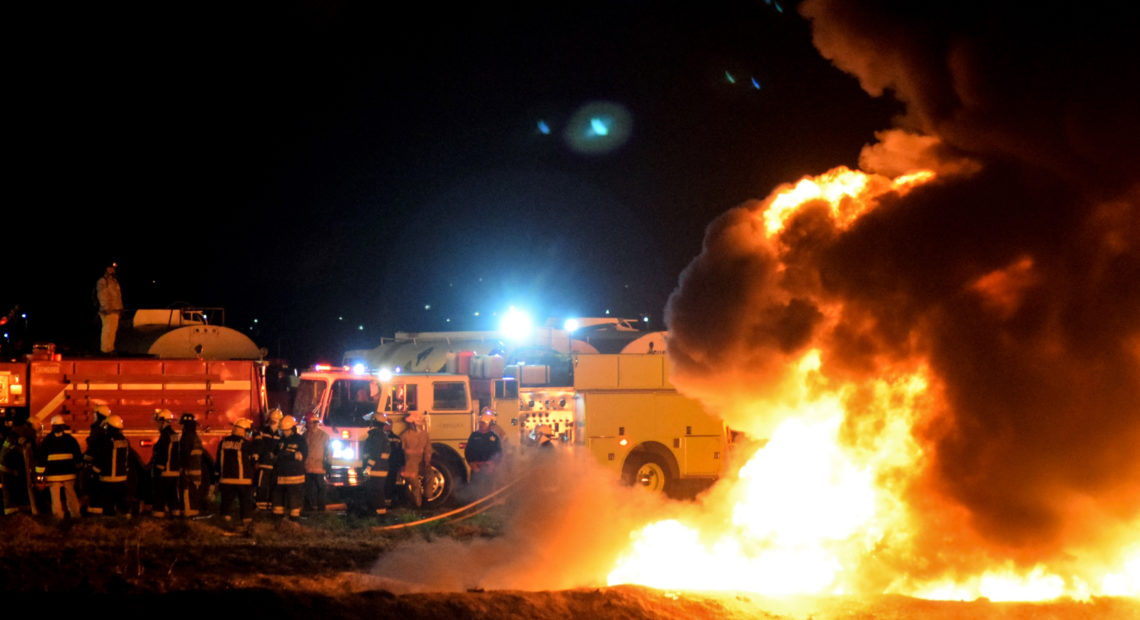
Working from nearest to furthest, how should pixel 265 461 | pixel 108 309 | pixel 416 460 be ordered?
pixel 265 461, pixel 416 460, pixel 108 309

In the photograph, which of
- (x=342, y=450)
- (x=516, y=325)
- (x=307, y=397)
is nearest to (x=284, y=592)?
(x=342, y=450)

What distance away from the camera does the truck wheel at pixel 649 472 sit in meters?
20.0

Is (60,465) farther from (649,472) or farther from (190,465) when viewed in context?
(649,472)

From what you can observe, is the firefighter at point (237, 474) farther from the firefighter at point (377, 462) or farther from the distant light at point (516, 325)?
the distant light at point (516, 325)

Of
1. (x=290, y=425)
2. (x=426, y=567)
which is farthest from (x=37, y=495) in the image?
(x=426, y=567)

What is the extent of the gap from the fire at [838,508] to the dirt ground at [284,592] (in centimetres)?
58

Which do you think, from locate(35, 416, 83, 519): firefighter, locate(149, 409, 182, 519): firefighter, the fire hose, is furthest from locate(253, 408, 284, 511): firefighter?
locate(35, 416, 83, 519): firefighter

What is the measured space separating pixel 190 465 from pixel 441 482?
4408mm

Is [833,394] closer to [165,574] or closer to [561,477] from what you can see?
[561,477]

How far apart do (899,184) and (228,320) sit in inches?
1848

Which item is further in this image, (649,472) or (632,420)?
(649,472)

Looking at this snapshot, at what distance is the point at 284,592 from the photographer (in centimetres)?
972

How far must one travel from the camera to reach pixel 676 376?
44.1ft

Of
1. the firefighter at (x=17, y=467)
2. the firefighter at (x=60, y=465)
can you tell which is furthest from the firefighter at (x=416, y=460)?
the firefighter at (x=17, y=467)
